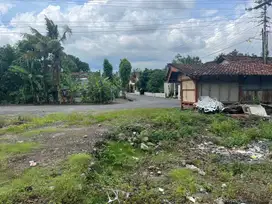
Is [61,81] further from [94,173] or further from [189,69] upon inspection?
[94,173]

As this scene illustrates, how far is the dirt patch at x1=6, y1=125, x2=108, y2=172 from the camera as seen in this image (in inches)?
209

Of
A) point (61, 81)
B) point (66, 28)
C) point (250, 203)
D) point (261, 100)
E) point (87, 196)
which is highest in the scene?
point (66, 28)

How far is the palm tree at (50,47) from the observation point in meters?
20.7

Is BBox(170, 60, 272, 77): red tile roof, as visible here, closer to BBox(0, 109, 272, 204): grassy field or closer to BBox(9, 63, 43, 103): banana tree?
BBox(0, 109, 272, 204): grassy field

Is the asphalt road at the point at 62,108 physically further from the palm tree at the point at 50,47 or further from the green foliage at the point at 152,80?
the green foliage at the point at 152,80

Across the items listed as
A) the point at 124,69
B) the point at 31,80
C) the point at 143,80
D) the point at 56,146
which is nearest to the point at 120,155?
the point at 56,146

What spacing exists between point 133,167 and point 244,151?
12.1ft

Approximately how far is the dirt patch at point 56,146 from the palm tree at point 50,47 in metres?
14.2

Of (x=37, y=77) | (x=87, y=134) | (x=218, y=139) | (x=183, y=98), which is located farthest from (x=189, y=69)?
(x=37, y=77)

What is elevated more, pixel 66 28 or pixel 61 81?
pixel 66 28

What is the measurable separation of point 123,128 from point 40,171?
4103mm

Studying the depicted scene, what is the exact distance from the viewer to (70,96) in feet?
76.3

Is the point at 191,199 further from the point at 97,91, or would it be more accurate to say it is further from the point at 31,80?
the point at 31,80

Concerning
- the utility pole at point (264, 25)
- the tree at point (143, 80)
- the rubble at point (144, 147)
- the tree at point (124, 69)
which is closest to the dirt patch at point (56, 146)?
the rubble at point (144, 147)
